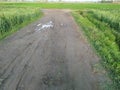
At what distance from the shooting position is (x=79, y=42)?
1520 centimetres

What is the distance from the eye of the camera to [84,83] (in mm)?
8250

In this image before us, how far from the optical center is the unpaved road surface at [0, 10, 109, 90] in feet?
26.6

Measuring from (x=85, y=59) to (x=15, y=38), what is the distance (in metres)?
6.52

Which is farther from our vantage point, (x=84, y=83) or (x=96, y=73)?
(x=96, y=73)

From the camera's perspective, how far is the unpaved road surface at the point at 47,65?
8.12 meters

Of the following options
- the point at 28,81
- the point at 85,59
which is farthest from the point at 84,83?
the point at 85,59

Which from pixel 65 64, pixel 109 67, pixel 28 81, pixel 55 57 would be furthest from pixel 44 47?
pixel 28 81

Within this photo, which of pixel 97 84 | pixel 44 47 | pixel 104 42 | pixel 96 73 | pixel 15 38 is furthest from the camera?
pixel 15 38

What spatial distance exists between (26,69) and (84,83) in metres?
2.35

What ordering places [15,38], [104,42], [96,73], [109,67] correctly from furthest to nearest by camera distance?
[15,38] < [104,42] < [109,67] < [96,73]

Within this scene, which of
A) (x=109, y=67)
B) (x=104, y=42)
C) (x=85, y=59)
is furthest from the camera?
(x=104, y=42)

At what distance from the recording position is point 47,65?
1014cm

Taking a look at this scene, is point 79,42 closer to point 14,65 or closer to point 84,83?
point 14,65

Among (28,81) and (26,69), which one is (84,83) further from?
(26,69)
